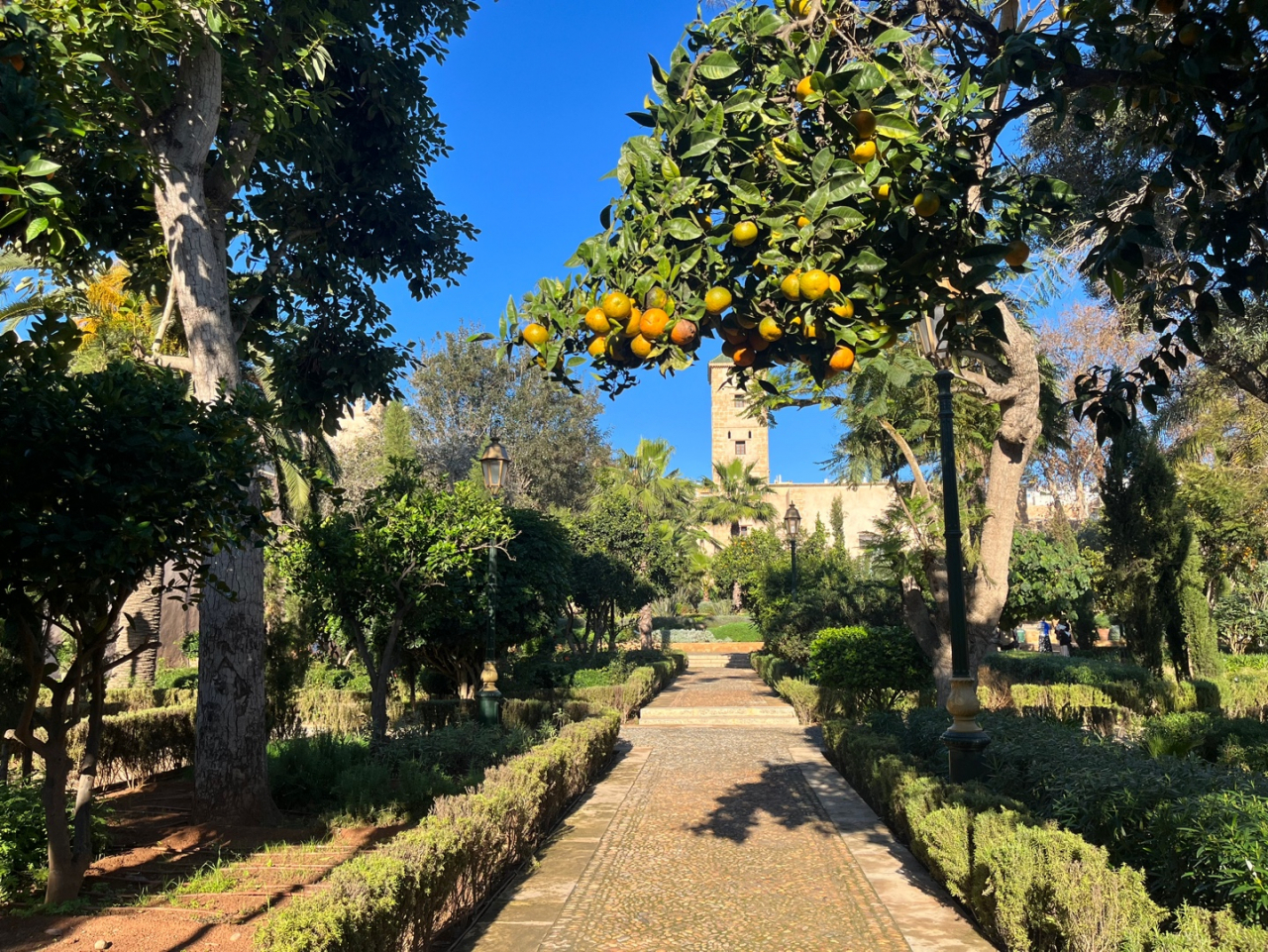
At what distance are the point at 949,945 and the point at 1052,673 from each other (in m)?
14.4

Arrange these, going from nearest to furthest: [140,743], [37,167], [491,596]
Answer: [37,167] → [140,743] → [491,596]

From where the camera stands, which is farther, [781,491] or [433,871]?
[781,491]

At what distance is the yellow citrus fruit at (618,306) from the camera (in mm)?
2834

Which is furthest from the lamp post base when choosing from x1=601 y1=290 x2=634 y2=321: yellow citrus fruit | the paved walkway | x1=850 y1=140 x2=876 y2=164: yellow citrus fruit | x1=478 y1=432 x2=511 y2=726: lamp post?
x1=478 y1=432 x2=511 y2=726: lamp post

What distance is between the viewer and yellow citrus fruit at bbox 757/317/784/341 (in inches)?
115

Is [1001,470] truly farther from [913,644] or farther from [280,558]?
[280,558]

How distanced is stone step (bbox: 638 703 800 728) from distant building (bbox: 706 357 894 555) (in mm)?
46083

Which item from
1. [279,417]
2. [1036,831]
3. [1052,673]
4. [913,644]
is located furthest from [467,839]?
[1052,673]

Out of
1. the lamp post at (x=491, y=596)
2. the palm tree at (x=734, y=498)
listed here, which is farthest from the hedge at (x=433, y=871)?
the palm tree at (x=734, y=498)

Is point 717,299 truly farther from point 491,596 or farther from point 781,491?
point 781,491

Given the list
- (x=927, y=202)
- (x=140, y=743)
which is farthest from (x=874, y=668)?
(x=927, y=202)

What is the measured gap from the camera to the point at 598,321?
9.39 ft

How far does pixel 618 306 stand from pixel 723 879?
6110 millimetres

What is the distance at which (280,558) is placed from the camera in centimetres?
1326
